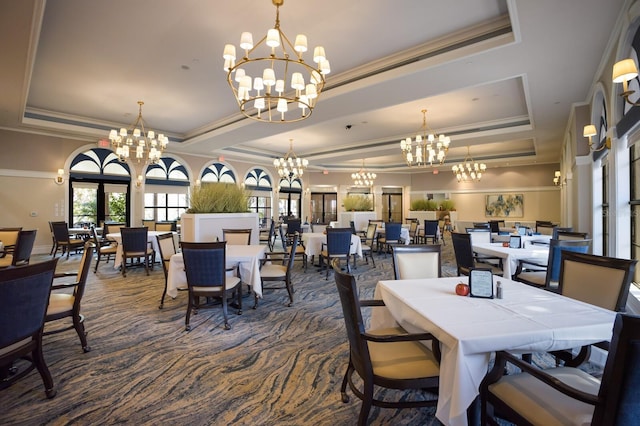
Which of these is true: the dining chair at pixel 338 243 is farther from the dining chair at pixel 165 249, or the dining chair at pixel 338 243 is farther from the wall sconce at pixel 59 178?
the wall sconce at pixel 59 178

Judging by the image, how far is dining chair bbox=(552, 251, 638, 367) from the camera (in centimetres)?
202

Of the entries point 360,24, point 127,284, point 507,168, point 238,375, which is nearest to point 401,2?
point 360,24

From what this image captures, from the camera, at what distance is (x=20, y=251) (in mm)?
4926

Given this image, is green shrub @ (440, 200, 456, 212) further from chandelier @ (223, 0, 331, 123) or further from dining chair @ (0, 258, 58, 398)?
dining chair @ (0, 258, 58, 398)

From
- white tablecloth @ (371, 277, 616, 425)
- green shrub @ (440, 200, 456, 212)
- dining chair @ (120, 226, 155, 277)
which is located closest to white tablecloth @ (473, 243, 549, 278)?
white tablecloth @ (371, 277, 616, 425)

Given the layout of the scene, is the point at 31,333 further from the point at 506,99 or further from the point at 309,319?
the point at 506,99

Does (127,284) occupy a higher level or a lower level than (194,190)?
lower

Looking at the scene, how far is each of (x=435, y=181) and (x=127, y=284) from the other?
1519 cm

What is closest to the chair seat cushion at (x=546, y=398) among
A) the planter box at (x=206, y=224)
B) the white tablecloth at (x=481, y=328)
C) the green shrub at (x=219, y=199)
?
the white tablecloth at (x=481, y=328)

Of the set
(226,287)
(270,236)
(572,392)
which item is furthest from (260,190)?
(572,392)

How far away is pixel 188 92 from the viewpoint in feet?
21.5

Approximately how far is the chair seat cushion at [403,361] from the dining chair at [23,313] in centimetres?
226

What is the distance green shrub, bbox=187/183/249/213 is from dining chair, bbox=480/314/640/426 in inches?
208

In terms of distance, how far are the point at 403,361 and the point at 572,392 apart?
821 millimetres
